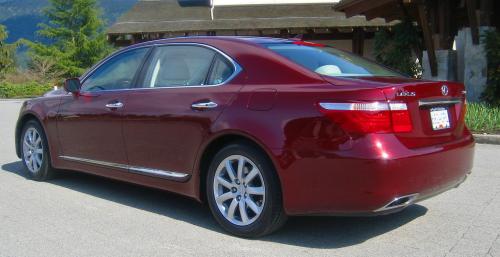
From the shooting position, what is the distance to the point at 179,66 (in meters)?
5.34

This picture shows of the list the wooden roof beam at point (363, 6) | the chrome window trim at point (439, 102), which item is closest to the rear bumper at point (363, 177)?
the chrome window trim at point (439, 102)

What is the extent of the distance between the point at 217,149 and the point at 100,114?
4.98ft

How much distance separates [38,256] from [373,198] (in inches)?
94.2

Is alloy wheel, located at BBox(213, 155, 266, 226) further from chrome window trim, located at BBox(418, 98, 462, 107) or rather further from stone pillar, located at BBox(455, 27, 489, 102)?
stone pillar, located at BBox(455, 27, 489, 102)

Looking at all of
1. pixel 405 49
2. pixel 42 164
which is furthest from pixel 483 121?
pixel 42 164

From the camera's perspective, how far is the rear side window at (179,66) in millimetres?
5133

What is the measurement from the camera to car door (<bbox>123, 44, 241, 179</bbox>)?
4.85 meters

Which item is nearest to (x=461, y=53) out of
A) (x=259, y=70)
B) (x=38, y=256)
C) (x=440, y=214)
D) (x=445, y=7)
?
(x=445, y=7)

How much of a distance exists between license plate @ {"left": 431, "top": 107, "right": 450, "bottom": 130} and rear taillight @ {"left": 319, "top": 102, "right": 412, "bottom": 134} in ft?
1.53

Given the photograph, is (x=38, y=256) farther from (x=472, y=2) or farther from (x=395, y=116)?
(x=472, y=2)

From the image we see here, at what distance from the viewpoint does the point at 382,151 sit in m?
4.01

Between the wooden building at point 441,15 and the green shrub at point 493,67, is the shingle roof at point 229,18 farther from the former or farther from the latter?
the green shrub at point 493,67

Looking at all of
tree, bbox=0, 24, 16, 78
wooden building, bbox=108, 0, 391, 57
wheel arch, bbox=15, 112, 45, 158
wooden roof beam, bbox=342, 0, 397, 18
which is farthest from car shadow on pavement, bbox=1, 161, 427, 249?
tree, bbox=0, 24, 16, 78

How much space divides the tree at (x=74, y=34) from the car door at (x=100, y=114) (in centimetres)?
4717
